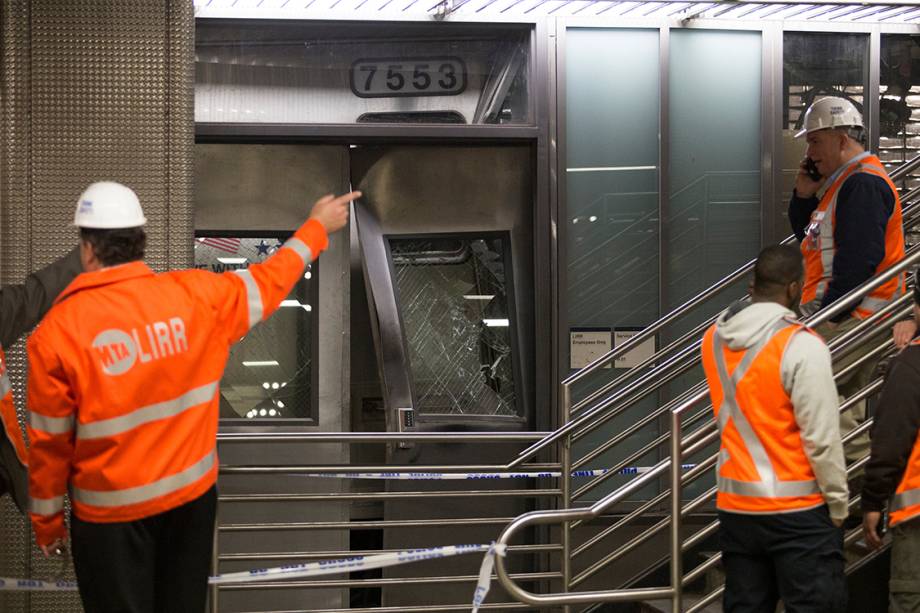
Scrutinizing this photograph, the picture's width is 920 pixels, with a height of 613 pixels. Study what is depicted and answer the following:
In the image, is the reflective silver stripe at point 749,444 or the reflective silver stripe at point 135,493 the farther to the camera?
the reflective silver stripe at point 749,444

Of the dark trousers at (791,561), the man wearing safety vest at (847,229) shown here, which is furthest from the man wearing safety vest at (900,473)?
the man wearing safety vest at (847,229)

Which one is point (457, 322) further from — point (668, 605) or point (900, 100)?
point (900, 100)

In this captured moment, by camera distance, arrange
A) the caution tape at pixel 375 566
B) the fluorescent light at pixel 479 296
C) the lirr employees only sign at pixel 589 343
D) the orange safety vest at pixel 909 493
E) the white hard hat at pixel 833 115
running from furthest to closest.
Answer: the fluorescent light at pixel 479 296, the lirr employees only sign at pixel 589 343, the white hard hat at pixel 833 115, the caution tape at pixel 375 566, the orange safety vest at pixel 909 493

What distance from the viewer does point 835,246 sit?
545cm

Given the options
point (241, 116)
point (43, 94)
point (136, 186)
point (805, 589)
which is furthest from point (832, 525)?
point (241, 116)

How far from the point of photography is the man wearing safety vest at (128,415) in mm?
3855

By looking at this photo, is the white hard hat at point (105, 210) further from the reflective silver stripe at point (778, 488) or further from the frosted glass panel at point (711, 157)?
Result: the frosted glass panel at point (711, 157)

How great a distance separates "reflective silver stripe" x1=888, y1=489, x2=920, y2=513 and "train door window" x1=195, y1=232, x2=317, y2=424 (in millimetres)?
4070

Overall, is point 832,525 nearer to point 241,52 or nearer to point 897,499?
point 897,499

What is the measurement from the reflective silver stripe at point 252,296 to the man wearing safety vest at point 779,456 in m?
1.49

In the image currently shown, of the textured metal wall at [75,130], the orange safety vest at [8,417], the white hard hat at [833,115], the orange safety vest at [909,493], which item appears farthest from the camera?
the textured metal wall at [75,130]

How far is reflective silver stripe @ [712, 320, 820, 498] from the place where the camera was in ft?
13.5

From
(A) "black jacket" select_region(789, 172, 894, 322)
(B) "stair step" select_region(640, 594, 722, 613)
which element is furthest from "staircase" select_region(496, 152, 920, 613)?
(A) "black jacket" select_region(789, 172, 894, 322)

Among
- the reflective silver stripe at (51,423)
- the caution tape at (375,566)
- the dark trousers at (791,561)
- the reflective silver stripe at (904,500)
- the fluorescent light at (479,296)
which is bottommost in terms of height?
the caution tape at (375,566)
